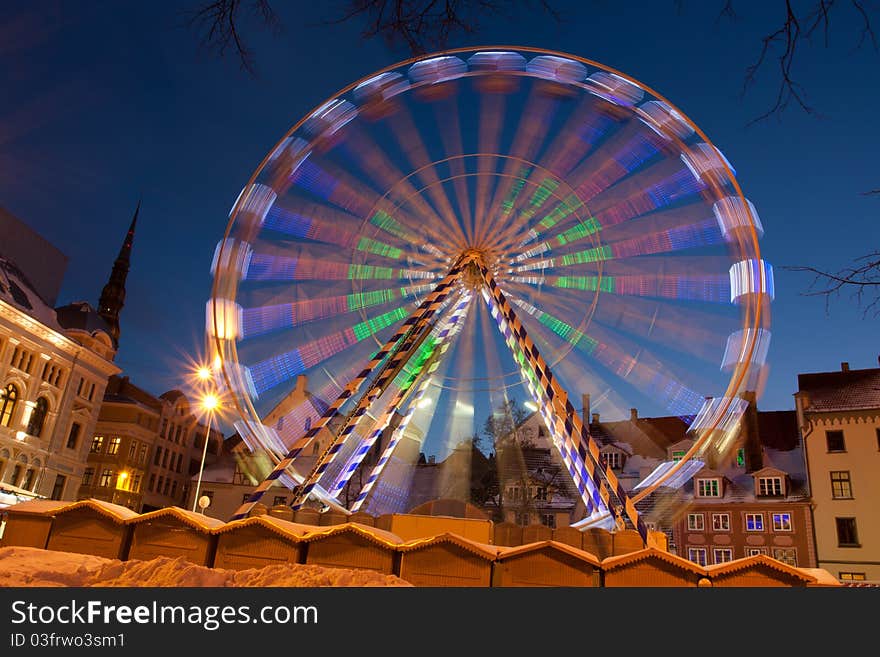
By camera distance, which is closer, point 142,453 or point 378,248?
point 378,248

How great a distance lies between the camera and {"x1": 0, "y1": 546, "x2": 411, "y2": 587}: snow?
726 centimetres

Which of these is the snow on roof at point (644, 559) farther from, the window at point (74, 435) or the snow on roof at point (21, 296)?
the window at point (74, 435)

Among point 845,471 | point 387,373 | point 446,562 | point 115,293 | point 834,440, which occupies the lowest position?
point 446,562

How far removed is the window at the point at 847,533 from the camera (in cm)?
2691

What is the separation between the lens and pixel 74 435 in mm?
38969

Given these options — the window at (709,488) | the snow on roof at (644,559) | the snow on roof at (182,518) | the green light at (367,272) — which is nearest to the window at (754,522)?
the window at (709,488)

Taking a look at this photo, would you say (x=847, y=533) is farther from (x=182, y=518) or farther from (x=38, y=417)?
(x=38, y=417)

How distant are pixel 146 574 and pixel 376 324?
1301 cm

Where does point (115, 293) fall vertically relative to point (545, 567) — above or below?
above

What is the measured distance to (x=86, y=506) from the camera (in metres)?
10.9

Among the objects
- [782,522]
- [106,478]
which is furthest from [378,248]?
[106,478]

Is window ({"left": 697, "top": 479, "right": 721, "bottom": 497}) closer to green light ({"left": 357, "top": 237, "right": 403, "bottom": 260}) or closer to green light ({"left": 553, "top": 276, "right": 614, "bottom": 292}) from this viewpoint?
green light ({"left": 553, "top": 276, "right": 614, "bottom": 292})

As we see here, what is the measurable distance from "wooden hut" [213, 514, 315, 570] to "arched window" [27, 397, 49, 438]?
1201 inches

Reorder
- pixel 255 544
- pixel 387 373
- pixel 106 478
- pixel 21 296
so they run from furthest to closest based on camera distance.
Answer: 1. pixel 106 478
2. pixel 21 296
3. pixel 387 373
4. pixel 255 544
